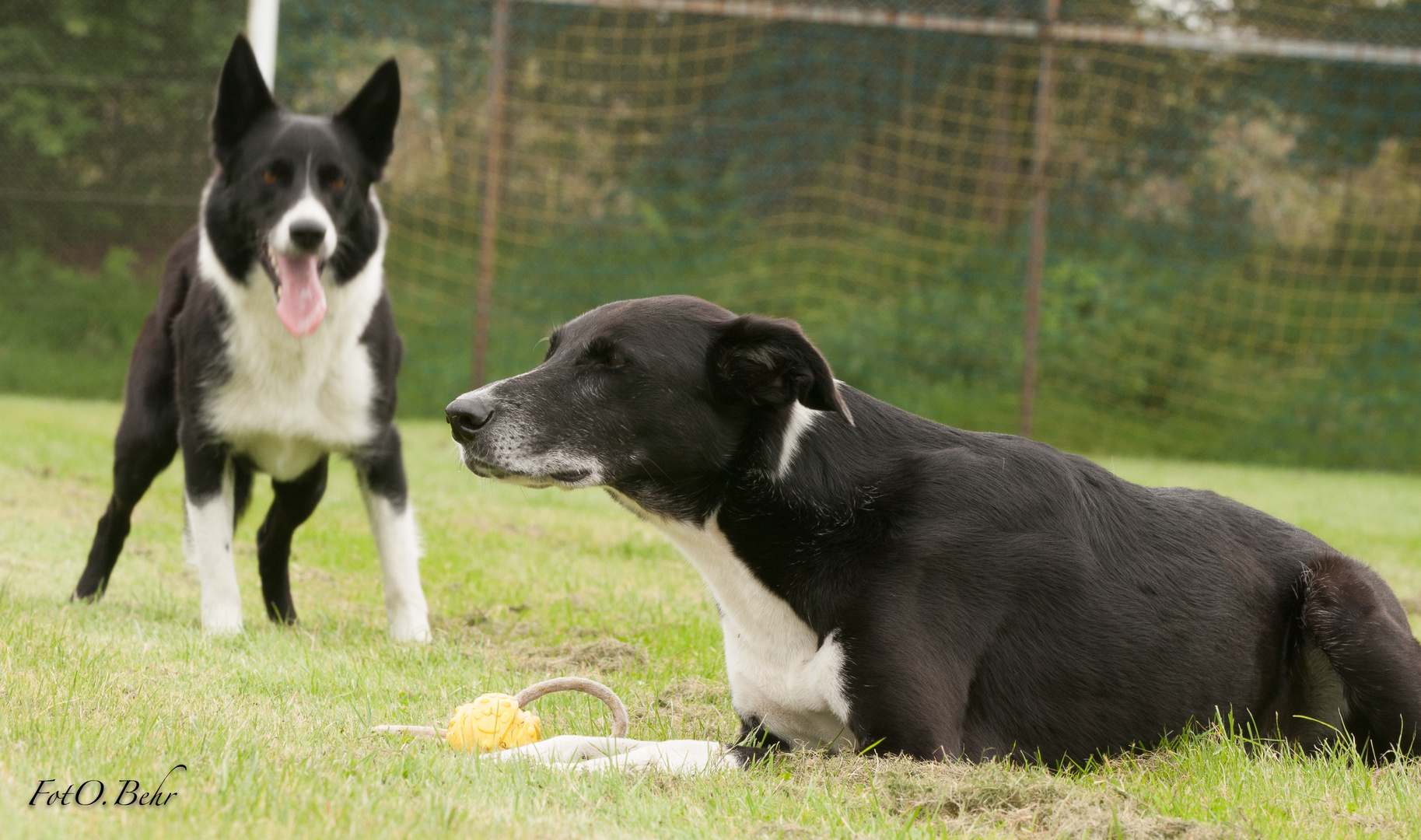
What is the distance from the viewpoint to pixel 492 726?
284 cm

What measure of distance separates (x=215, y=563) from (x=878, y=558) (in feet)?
7.99

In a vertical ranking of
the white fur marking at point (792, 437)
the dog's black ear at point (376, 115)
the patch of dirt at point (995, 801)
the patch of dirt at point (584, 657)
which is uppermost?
the dog's black ear at point (376, 115)

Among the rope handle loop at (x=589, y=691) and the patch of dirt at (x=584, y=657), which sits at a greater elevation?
the rope handle loop at (x=589, y=691)

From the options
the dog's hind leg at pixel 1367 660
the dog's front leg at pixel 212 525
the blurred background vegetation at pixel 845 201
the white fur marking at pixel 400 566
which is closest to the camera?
the dog's hind leg at pixel 1367 660

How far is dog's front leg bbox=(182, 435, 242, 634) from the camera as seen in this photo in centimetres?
422

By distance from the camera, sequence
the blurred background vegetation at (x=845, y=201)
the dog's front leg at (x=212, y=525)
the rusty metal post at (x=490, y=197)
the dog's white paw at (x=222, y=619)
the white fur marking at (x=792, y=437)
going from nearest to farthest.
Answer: the white fur marking at (x=792, y=437)
the dog's white paw at (x=222, y=619)
the dog's front leg at (x=212, y=525)
the rusty metal post at (x=490, y=197)
the blurred background vegetation at (x=845, y=201)

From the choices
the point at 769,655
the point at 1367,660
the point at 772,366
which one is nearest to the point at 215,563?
the point at 769,655

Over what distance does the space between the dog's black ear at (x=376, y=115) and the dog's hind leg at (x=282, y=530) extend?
109 cm

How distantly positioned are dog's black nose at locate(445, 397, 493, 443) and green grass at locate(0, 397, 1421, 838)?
2.19 ft

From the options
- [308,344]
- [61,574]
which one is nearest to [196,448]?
[308,344]

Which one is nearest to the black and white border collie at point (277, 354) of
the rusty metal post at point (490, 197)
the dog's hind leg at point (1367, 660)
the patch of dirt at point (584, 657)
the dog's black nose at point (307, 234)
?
the dog's black nose at point (307, 234)

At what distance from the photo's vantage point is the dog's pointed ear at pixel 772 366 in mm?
2785

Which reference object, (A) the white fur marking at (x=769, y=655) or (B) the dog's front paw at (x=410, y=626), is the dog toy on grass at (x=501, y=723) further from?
(B) the dog's front paw at (x=410, y=626)

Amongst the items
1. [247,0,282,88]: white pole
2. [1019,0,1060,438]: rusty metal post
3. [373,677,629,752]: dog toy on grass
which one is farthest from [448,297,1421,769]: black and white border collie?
[1019,0,1060,438]: rusty metal post
